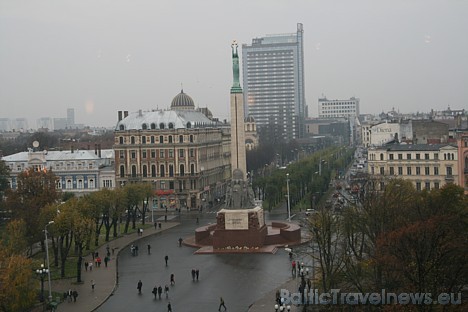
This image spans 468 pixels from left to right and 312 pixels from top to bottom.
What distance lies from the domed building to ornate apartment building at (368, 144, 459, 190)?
23918 mm

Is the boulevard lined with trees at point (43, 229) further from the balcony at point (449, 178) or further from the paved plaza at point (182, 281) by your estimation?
the balcony at point (449, 178)

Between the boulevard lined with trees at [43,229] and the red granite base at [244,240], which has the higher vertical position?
the boulevard lined with trees at [43,229]

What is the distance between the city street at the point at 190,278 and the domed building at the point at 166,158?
2770 centimetres

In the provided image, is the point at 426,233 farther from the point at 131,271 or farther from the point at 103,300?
the point at 131,271

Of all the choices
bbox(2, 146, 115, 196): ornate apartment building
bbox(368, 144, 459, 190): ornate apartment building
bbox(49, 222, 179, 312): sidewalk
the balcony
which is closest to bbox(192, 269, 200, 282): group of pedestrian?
bbox(49, 222, 179, 312): sidewalk

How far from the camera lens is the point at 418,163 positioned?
3041 inches

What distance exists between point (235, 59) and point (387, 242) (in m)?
36.9

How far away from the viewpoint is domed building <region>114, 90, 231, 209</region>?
3533 inches

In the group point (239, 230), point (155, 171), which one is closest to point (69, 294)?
point (239, 230)

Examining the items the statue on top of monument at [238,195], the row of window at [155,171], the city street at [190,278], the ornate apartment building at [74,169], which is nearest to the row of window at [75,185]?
the ornate apartment building at [74,169]

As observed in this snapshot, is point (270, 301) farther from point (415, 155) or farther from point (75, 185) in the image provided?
point (75, 185)

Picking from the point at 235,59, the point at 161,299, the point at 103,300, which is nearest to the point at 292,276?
Result: the point at 161,299

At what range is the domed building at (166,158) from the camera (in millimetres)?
89750

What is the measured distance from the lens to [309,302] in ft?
113
